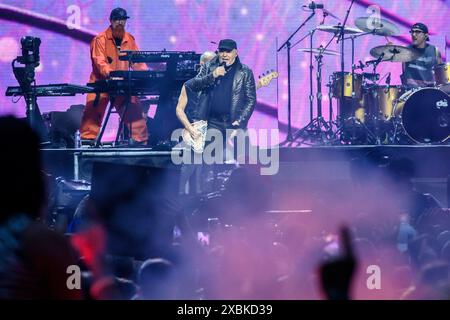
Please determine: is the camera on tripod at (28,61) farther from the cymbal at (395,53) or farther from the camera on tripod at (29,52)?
the cymbal at (395,53)

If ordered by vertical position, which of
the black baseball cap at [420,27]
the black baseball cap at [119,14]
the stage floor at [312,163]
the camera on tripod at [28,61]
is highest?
the black baseball cap at [119,14]

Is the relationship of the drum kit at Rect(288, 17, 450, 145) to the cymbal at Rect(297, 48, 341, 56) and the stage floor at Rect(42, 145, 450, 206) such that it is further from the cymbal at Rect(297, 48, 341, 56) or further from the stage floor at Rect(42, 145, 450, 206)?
the stage floor at Rect(42, 145, 450, 206)

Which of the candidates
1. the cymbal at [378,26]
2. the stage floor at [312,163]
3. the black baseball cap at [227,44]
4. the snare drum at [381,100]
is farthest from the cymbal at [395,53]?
the black baseball cap at [227,44]

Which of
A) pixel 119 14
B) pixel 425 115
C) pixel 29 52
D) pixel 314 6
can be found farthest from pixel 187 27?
pixel 425 115

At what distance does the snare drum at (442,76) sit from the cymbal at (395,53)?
29cm

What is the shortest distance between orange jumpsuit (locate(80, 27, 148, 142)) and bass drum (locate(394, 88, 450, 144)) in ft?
7.51

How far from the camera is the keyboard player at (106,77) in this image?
5527mm

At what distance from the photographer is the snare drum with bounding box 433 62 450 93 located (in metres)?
5.90

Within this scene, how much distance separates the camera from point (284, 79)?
235 inches

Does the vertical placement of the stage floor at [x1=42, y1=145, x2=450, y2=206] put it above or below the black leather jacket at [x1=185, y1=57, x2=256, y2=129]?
below

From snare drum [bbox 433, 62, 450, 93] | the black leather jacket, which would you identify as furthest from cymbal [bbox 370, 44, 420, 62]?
the black leather jacket

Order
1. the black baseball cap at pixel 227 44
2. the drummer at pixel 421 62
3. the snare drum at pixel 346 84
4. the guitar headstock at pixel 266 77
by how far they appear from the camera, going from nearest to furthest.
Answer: the black baseball cap at pixel 227 44 → the drummer at pixel 421 62 → the guitar headstock at pixel 266 77 → the snare drum at pixel 346 84
